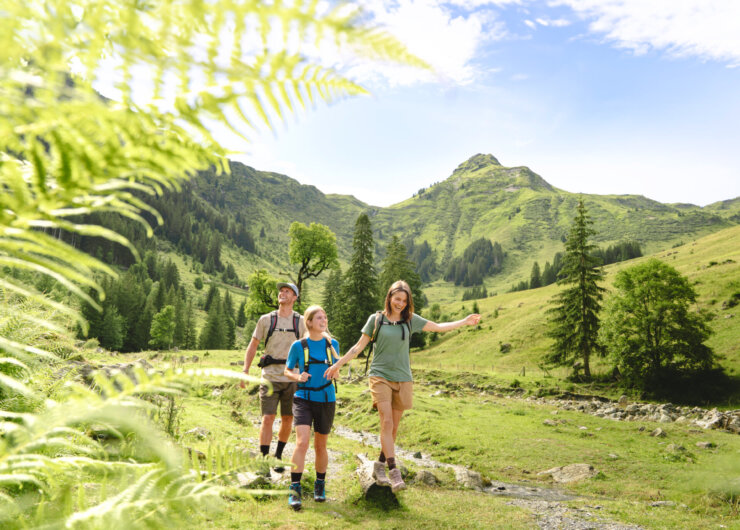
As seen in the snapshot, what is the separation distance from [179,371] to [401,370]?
5.54 m

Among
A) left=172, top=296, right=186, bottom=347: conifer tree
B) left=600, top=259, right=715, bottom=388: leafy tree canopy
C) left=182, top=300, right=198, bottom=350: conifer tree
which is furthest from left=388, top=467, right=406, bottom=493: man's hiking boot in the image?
left=182, top=300, right=198, bottom=350: conifer tree

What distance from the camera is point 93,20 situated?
0.55m

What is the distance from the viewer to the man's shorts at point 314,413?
17.9 feet

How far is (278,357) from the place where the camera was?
6.45 metres

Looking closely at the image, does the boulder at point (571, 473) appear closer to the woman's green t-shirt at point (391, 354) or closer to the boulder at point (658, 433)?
the boulder at point (658, 433)

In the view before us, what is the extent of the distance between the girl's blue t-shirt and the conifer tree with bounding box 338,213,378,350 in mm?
37934

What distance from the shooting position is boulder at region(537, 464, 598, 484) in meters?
11.2

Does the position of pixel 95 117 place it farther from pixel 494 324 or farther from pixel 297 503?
pixel 494 324

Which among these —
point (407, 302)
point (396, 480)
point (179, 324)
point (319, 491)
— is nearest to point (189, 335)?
point (179, 324)

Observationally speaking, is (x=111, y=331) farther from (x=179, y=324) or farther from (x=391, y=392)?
(x=391, y=392)

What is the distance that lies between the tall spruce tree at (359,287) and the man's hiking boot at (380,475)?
120 feet

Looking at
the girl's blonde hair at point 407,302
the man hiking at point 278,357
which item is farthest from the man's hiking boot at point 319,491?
the girl's blonde hair at point 407,302

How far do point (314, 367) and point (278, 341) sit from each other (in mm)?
1181

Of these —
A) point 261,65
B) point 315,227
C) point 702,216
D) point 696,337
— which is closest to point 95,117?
point 261,65
